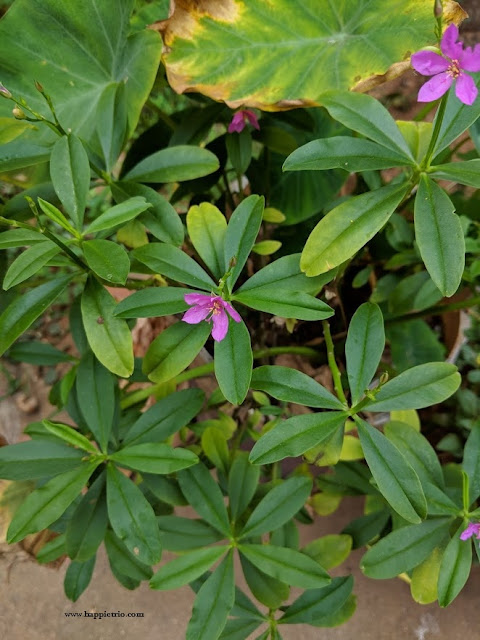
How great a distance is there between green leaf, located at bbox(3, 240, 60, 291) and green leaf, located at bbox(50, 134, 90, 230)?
7cm

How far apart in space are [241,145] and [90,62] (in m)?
0.33

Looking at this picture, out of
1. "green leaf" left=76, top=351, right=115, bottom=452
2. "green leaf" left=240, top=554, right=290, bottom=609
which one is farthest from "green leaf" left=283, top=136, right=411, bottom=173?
"green leaf" left=240, top=554, right=290, bottom=609

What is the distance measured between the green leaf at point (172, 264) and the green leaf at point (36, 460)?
31cm

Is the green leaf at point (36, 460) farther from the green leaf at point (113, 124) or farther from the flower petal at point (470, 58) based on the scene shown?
the flower petal at point (470, 58)

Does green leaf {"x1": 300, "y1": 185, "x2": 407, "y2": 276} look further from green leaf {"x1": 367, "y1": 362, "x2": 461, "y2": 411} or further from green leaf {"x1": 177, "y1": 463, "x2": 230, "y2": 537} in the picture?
green leaf {"x1": 177, "y1": 463, "x2": 230, "y2": 537}

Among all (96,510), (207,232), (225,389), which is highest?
(207,232)

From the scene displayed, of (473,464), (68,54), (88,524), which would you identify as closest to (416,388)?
(473,464)

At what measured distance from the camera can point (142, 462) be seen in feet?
2.56

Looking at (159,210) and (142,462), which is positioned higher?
(159,210)

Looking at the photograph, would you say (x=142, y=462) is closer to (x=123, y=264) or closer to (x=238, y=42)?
(x=123, y=264)

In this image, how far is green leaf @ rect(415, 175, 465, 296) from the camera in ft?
2.15

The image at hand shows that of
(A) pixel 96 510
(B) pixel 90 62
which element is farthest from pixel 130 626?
(B) pixel 90 62

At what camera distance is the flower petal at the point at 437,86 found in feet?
1.94

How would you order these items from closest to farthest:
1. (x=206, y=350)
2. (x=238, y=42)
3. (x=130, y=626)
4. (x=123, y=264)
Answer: (x=123, y=264)
(x=238, y=42)
(x=206, y=350)
(x=130, y=626)
